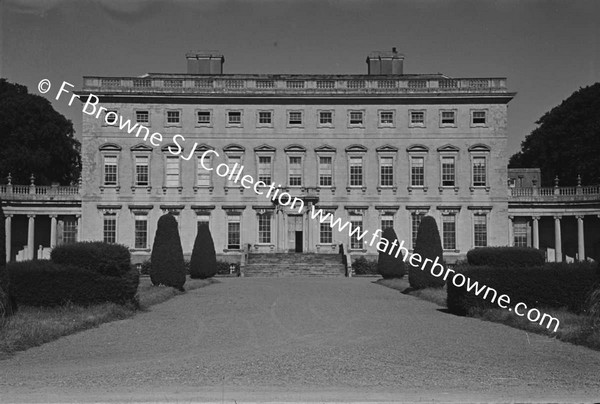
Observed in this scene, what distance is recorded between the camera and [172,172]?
1874 inches

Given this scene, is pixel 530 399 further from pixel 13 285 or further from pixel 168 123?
pixel 168 123

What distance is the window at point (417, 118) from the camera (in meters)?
A: 47.9

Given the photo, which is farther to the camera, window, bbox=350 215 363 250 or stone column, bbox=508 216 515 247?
stone column, bbox=508 216 515 247

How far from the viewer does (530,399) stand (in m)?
8.41

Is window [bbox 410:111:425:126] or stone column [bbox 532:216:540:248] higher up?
window [bbox 410:111:425:126]

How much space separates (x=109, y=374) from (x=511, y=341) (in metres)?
7.21

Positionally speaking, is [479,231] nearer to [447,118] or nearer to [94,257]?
[447,118]

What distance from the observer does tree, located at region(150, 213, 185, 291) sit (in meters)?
26.7

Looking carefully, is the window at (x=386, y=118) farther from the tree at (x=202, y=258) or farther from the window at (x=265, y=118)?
the tree at (x=202, y=258)

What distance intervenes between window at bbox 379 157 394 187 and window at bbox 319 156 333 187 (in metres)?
3.14

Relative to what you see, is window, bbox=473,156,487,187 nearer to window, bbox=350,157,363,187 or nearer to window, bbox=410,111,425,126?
window, bbox=410,111,425,126

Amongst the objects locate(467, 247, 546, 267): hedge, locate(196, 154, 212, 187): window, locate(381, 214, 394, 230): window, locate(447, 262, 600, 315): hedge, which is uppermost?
locate(196, 154, 212, 187): window

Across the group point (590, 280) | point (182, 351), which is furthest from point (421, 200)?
point (182, 351)

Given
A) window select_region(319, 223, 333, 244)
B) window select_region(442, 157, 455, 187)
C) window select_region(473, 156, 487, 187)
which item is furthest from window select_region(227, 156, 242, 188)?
window select_region(473, 156, 487, 187)
